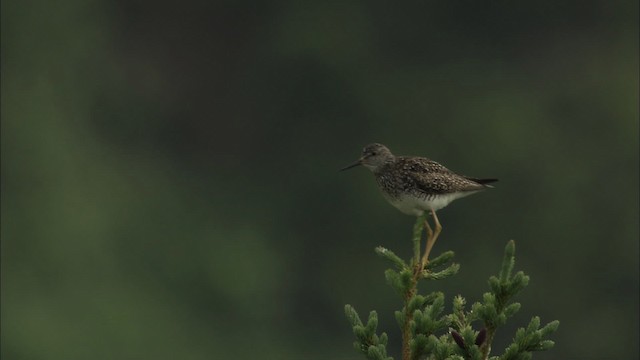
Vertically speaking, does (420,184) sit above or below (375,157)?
below

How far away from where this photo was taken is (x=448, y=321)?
40.0 ft

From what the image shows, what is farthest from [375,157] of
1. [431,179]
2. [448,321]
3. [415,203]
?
[448,321]

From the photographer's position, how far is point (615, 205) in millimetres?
196250

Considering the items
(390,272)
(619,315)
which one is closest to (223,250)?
(619,315)

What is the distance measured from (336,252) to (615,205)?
142ft

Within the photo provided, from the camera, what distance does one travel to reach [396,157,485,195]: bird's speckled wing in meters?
15.9

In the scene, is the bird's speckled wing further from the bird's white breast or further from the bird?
the bird's white breast

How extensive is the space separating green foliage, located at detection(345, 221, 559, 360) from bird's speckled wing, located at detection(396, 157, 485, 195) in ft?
9.91

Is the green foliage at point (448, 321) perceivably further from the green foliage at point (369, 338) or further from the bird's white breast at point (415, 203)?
the bird's white breast at point (415, 203)

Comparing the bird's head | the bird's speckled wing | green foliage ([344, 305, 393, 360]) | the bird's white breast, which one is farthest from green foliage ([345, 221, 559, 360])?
the bird's head

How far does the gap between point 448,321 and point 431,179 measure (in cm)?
391

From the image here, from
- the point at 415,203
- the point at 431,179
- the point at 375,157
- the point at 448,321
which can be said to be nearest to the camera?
the point at 448,321

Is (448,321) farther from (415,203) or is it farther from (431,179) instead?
(431,179)

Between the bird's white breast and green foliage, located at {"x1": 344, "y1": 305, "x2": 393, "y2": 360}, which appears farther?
the bird's white breast
